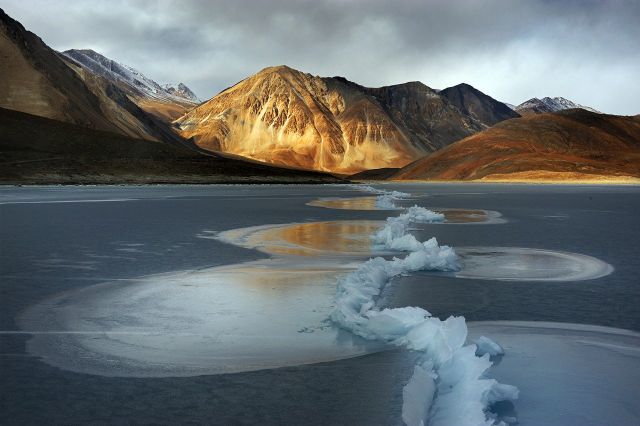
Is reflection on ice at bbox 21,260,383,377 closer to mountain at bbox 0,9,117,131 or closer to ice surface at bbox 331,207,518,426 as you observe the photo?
ice surface at bbox 331,207,518,426

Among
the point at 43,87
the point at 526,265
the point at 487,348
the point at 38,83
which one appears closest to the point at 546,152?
the point at 43,87

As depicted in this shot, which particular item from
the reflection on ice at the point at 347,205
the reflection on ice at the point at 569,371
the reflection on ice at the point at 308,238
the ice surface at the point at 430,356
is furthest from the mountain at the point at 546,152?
the reflection on ice at the point at 569,371

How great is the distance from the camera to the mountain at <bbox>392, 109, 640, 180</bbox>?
141m

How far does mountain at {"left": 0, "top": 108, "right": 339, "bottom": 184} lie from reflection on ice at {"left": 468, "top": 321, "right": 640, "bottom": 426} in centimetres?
9596

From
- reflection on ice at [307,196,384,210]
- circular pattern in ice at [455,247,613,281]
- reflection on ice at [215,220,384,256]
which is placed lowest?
reflection on ice at [307,196,384,210]

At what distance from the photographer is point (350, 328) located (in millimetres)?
7996

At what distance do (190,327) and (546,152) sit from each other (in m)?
160

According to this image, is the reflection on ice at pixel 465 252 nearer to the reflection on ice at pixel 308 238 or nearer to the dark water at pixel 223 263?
the reflection on ice at pixel 308 238

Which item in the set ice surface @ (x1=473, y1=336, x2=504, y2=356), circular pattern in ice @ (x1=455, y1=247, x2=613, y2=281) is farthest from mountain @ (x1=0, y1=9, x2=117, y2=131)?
ice surface @ (x1=473, y1=336, x2=504, y2=356)

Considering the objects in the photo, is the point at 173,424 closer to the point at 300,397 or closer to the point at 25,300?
the point at 300,397

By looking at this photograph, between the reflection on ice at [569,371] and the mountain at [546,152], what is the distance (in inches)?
5225

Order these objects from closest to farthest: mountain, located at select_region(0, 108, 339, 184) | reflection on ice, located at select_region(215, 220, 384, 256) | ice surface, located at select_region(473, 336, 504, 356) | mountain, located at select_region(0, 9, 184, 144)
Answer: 1. ice surface, located at select_region(473, 336, 504, 356)
2. reflection on ice, located at select_region(215, 220, 384, 256)
3. mountain, located at select_region(0, 108, 339, 184)
4. mountain, located at select_region(0, 9, 184, 144)

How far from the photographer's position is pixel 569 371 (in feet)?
20.6

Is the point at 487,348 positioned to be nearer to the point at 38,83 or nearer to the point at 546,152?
the point at 38,83
